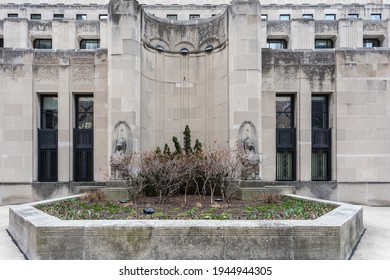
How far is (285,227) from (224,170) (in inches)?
209

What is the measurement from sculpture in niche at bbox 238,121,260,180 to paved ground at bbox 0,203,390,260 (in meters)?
5.09

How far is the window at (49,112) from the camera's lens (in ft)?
62.2

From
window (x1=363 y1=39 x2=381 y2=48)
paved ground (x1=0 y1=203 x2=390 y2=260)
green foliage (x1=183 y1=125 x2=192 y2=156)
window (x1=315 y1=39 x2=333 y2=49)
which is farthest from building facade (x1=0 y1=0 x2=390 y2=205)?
window (x1=363 y1=39 x2=381 y2=48)

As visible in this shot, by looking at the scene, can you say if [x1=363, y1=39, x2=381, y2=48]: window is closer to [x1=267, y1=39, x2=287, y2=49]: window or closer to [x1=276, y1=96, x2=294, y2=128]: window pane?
[x1=267, y1=39, x2=287, y2=49]: window

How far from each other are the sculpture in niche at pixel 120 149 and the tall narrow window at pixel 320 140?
10821 mm

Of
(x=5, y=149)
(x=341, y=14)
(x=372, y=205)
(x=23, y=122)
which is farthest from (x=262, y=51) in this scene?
(x=341, y=14)

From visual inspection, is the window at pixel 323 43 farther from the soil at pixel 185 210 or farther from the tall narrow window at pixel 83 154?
the tall narrow window at pixel 83 154

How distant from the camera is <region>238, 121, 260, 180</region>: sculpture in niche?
14666 mm

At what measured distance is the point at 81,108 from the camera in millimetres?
19219

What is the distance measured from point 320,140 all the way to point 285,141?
Answer: 2058mm

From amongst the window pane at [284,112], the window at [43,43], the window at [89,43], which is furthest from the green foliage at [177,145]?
the window at [43,43]

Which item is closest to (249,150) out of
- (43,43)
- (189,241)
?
(189,241)

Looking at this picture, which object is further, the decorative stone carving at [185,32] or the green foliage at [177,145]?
the decorative stone carving at [185,32]

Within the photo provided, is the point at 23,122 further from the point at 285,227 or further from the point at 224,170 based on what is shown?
the point at 285,227
